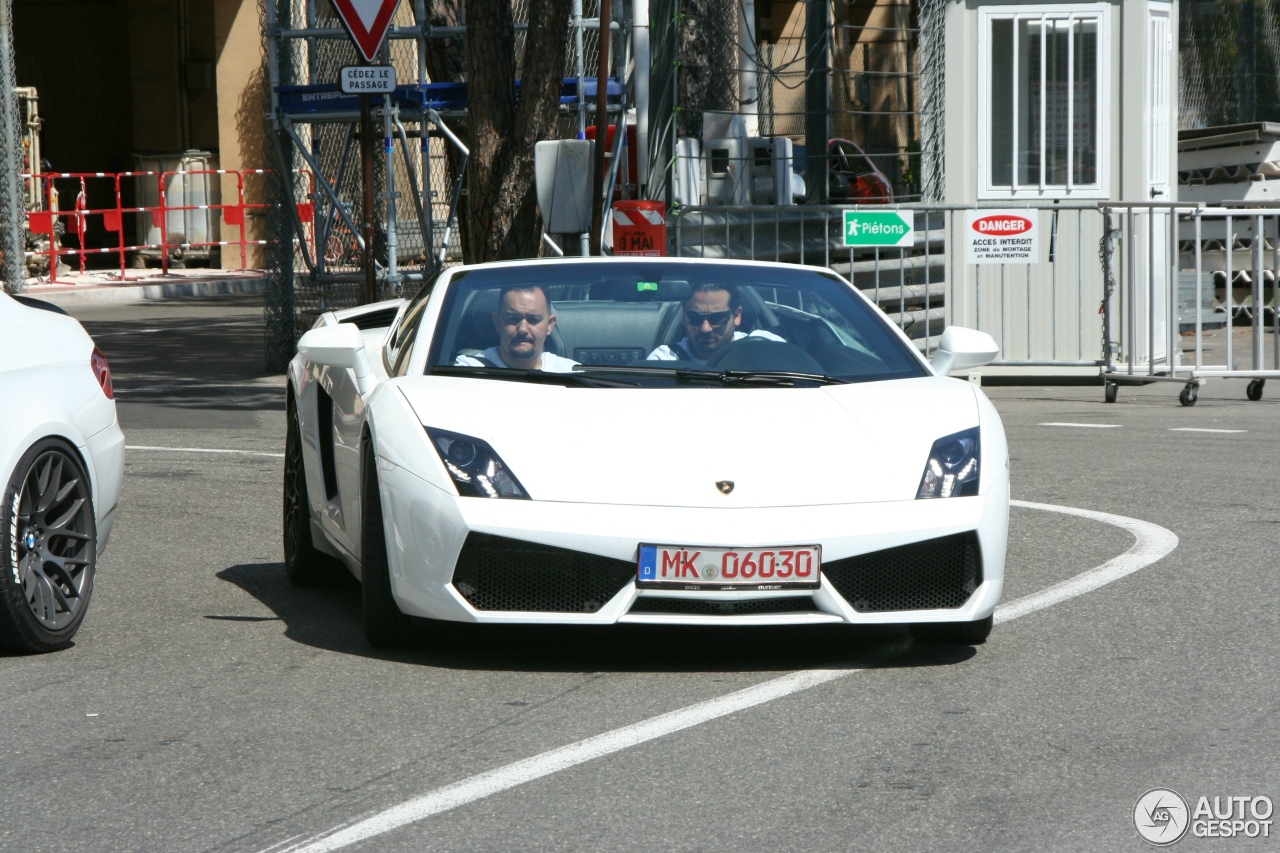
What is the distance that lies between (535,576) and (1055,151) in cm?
1142

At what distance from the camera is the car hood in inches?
210

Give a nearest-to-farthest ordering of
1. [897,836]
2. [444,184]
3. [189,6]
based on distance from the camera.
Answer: [897,836] → [444,184] → [189,6]

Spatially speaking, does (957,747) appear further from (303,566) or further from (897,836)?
(303,566)

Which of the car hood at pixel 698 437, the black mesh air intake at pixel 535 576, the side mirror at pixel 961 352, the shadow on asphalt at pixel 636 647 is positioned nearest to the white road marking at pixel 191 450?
the shadow on asphalt at pixel 636 647

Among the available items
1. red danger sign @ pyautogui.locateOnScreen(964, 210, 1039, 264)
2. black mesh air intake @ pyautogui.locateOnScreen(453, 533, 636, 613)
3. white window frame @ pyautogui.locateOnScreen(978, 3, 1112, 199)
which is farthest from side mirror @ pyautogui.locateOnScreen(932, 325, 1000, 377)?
white window frame @ pyautogui.locateOnScreen(978, 3, 1112, 199)

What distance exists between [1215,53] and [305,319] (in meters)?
18.4

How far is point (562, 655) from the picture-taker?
5715 mm

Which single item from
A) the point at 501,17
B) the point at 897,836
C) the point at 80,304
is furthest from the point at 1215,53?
the point at 897,836

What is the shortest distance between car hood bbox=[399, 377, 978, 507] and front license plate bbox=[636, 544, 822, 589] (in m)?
0.14

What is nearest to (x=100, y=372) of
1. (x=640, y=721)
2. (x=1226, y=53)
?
(x=640, y=721)

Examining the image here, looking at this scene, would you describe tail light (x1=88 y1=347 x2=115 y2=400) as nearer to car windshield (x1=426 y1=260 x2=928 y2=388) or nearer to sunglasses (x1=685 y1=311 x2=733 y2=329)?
car windshield (x1=426 y1=260 x2=928 y2=388)

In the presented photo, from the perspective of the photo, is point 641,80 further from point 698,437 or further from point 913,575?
point 913,575

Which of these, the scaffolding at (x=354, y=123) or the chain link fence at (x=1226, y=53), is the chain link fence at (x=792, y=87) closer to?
the scaffolding at (x=354, y=123)

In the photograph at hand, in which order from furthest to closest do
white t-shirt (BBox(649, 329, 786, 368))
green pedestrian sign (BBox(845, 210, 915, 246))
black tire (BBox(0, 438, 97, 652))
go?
green pedestrian sign (BBox(845, 210, 915, 246)) → white t-shirt (BBox(649, 329, 786, 368)) → black tire (BBox(0, 438, 97, 652))
